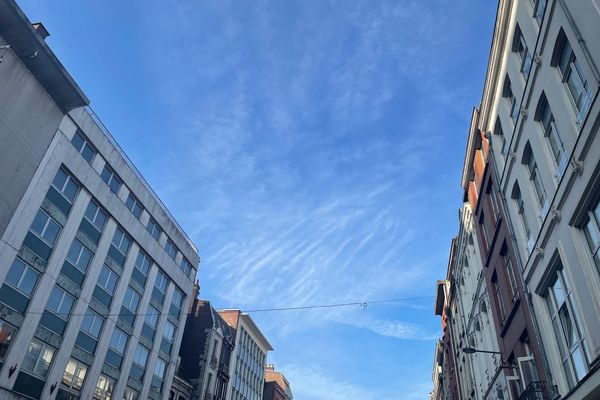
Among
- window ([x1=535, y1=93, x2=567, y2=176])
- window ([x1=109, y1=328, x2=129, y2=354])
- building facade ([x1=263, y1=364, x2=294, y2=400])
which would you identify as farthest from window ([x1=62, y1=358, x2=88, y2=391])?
→ building facade ([x1=263, y1=364, x2=294, y2=400])

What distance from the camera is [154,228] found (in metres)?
42.2

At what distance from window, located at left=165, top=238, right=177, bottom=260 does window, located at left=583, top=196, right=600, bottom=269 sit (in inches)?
1468

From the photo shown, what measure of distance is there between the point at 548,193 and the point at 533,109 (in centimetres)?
309

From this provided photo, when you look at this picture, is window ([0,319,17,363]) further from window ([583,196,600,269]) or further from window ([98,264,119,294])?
window ([583,196,600,269])

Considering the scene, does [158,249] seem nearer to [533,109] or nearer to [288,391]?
→ [533,109]

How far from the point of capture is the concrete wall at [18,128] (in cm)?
2240

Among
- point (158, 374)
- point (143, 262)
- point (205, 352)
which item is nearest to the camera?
point (143, 262)

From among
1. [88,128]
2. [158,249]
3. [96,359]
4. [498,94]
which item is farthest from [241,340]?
[498,94]

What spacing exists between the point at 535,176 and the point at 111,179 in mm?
29134

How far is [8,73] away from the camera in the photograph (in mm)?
22828

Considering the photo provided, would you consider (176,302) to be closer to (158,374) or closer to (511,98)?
(158,374)

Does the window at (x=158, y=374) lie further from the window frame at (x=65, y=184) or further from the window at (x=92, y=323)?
the window frame at (x=65, y=184)

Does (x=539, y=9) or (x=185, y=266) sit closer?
(x=539, y=9)

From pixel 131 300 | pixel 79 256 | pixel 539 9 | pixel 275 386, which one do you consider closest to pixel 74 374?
pixel 79 256
